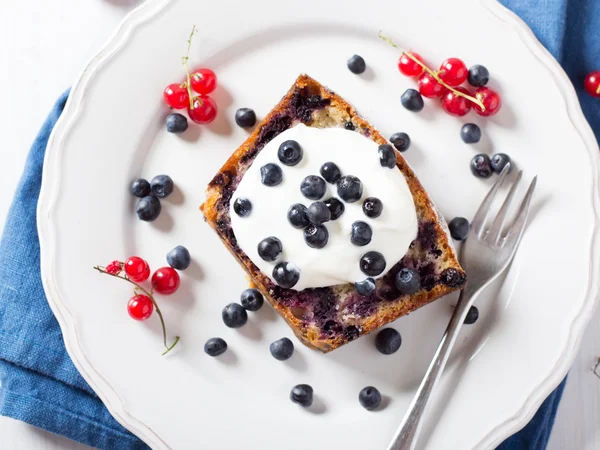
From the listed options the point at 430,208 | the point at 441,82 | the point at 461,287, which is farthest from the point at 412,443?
the point at 441,82

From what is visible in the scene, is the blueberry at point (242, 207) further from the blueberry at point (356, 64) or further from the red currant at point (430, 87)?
the red currant at point (430, 87)

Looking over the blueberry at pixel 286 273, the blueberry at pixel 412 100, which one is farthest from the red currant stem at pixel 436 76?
the blueberry at pixel 286 273

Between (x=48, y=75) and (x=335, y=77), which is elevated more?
(x=335, y=77)

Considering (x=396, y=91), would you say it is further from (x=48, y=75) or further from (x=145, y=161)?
(x=48, y=75)

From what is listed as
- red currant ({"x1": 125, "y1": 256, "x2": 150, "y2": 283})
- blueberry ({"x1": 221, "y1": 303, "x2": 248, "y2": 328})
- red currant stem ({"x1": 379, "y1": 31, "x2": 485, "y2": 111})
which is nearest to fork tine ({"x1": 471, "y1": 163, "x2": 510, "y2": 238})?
red currant stem ({"x1": 379, "y1": 31, "x2": 485, "y2": 111})

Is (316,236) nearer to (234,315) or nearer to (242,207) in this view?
(242,207)

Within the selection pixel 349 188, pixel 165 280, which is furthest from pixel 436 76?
pixel 165 280

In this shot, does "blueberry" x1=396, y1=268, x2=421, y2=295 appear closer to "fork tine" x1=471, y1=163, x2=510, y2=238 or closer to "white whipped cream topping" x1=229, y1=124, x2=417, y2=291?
"white whipped cream topping" x1=229, y1=124, x2=417, y2=291
